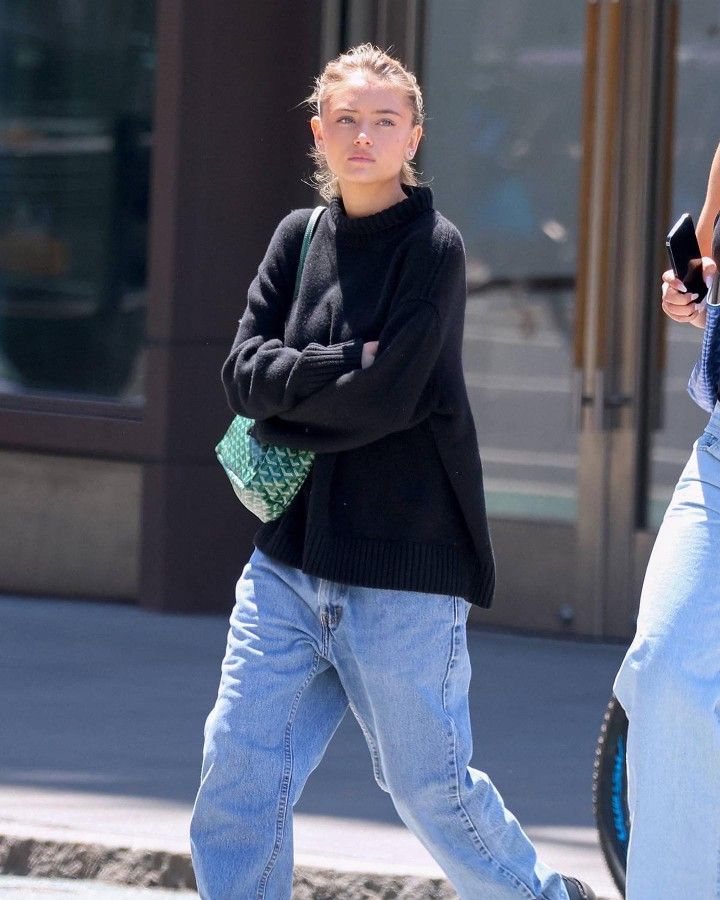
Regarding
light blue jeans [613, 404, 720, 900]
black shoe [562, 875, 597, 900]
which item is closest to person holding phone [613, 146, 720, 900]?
light blue jeans [613, 404, 720, 900]

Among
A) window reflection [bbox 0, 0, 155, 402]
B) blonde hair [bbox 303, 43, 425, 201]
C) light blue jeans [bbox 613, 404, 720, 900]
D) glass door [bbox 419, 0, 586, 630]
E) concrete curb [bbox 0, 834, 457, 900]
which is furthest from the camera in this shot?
window reflection [bbox 0, 0, 155, 402]

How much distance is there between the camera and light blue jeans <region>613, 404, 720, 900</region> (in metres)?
3.31

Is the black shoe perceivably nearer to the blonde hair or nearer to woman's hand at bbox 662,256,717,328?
woman's hand at bbox 662,256,717,328

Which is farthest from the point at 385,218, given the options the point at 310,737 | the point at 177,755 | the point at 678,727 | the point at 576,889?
the point at 177,755

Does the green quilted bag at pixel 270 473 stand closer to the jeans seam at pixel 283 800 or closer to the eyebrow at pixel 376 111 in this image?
the eyebrow at pixel 376 111

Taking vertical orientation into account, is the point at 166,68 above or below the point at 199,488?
above

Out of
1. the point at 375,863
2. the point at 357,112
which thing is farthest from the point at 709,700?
the point at 375,863

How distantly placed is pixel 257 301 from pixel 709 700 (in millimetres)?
1164

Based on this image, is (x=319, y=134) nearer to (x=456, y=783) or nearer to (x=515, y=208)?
(x=456, y=783)

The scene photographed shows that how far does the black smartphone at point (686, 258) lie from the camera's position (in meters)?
3.56

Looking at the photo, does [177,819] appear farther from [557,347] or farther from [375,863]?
[557,347]

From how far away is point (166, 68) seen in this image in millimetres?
8117

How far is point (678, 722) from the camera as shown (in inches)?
131

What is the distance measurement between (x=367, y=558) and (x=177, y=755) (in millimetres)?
2351
